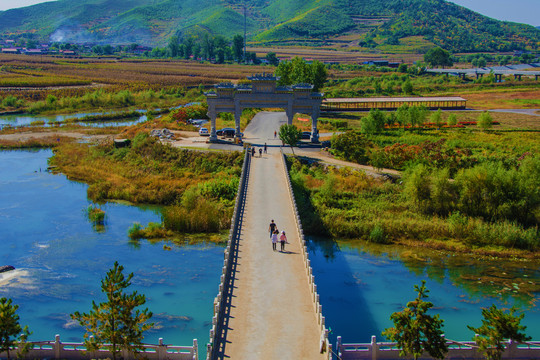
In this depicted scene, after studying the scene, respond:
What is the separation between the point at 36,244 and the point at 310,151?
2997 centimetres

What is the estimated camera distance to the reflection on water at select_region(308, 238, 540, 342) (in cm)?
3084

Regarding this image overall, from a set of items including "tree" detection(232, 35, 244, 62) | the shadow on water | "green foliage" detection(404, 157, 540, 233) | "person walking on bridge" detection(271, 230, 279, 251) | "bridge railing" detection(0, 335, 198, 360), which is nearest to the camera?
"bridge railing" detection(0, 335, 198, 360)

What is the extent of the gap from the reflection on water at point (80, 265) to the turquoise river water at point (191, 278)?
0.23 feet

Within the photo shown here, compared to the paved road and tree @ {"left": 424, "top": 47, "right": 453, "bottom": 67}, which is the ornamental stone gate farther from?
tree @ {"left": 424, "top": 47, "right": 453, "bottom": 67}

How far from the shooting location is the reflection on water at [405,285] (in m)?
30.8

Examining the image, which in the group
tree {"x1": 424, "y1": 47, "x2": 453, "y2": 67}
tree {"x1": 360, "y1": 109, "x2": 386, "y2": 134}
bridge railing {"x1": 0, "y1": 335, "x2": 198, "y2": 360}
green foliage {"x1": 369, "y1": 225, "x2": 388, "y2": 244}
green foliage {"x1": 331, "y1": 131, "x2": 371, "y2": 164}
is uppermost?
tree {"x1": 424, "y1": 47, "x2": 453, "y2": 67}

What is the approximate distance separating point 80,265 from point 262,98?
96.8ft

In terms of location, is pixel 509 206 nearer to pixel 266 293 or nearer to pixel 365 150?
pixel 365 150

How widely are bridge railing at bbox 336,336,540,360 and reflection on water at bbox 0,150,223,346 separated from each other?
883 cm

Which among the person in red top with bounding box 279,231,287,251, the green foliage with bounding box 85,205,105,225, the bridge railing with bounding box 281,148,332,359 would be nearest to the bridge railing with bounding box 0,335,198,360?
the bridge railing with bounding box 281,148,332,359

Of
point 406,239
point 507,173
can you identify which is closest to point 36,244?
point 406,239

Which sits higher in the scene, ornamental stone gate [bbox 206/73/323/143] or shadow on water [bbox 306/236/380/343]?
Answer: ornamental stone gate [bbox 206/73/323/143]

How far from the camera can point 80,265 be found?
37.0 metres

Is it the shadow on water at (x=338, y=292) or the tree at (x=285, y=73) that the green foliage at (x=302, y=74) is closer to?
the tree at (x=285, y=73)
